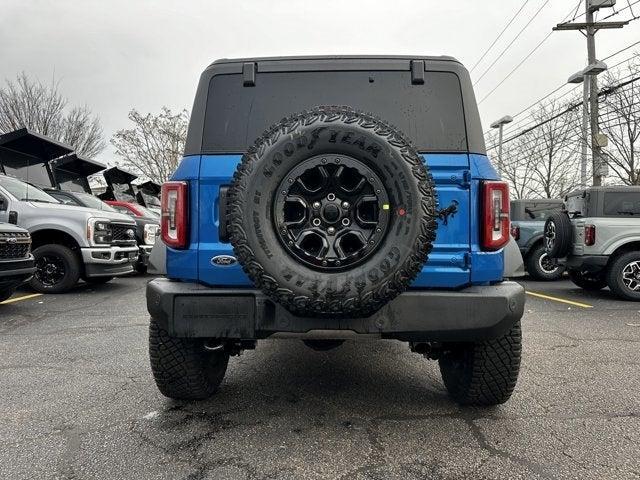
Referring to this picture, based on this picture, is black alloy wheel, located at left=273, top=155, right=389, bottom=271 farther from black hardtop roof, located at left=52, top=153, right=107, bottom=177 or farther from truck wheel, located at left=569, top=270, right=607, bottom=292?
black hardtop roof, located at left=52, top=153, right=107, bottom=177

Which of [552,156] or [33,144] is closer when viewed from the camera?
[33,144]

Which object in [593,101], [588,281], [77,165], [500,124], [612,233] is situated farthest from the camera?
[500,124]

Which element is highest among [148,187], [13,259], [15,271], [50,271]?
[148,187]

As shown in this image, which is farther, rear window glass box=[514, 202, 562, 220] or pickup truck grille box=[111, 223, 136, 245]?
rear window glass box=[514, 202, 562, 220]

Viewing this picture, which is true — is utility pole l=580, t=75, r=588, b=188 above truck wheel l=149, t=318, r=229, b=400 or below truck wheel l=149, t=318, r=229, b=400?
above

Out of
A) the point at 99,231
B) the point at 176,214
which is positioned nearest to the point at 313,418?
the point at 176,214

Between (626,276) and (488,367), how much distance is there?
6267mm

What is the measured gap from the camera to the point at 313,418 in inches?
106

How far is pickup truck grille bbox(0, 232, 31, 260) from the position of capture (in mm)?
5270

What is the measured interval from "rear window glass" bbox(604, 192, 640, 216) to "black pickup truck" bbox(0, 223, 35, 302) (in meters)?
8.69

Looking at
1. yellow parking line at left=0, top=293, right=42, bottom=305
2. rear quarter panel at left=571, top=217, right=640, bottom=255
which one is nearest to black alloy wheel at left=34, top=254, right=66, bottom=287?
yellow parking line at left=0, top=293, right=42, bottom=305

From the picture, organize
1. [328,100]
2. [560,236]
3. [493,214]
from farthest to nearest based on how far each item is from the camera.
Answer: [560,236], [328,100], [493,214]

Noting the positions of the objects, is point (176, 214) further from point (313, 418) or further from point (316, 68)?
point (313, 418)

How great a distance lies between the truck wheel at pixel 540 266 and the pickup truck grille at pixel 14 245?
938 cm
